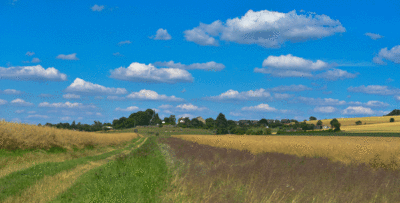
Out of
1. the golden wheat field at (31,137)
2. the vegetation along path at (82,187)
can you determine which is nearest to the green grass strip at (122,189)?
the vegetation along path at (82,187)

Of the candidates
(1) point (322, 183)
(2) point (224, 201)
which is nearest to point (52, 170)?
(2) point (224, 201)

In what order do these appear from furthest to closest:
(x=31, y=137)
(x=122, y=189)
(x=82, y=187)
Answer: (x=31, y=137)
(x=82, y=187)
(x=122, y=189)

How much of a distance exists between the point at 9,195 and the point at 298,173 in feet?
31.4

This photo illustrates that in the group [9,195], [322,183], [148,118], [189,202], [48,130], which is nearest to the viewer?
[189,202]

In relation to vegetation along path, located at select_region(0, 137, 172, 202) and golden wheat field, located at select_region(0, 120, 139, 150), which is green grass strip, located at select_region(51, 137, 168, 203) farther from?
golden wheat field, located at select_region(0, 120, 139, 150)

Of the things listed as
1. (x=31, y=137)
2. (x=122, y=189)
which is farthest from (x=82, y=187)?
(x=31, y=137)

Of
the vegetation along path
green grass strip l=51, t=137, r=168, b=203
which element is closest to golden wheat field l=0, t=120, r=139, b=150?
the vegetation along path

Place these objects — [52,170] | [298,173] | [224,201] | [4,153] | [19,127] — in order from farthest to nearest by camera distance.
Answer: [19,127] < [4,153] < [52,170] < [298,173] < [224,201]

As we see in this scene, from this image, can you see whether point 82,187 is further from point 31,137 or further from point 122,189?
point 31,137

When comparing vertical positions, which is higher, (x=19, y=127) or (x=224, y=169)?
(x=19, y=127)

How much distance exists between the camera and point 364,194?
25.6 ft

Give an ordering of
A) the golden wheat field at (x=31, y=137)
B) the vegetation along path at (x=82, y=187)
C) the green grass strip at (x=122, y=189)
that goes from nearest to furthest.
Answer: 1. the green grass strip at (x=122, y=189)
2. the vegetation along path at (x=82, y=187)
3. the golden wheat field at (x=31, y=137)

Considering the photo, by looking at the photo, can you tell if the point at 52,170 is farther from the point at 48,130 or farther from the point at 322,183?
the point at 322,183

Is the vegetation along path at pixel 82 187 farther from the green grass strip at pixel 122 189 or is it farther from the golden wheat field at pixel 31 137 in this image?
the golden wheat field at pixel 31 137
